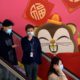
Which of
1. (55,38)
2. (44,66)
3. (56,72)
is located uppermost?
(55,38)

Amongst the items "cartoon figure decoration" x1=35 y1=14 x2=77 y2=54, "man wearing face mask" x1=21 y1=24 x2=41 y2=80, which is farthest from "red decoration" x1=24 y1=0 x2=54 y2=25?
"man wearing face mask" x1=21 y1=24 x2=41 y2=80

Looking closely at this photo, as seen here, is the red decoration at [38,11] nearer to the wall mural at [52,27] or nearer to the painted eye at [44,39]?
the wall mural at [52,27]

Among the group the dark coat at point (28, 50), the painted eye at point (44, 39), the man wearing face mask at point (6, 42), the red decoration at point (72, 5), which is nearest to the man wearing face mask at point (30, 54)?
the dark coat at point (28, 50)

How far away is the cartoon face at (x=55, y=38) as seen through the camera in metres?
7.35

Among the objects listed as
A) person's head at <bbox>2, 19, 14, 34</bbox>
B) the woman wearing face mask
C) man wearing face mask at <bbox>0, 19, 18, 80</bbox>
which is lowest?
the woman wearing face mask

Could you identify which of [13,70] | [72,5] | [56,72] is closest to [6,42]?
[13,70]

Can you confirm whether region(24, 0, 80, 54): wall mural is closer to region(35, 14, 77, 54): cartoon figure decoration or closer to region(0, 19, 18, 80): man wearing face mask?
region(35, 14, 77, 54): cartoon figure decoration

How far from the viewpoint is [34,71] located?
22.1 ft

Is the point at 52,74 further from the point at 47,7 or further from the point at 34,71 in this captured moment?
the point at 47,7

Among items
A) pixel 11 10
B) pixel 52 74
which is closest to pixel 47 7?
pixel 11 10

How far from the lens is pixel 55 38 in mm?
7410

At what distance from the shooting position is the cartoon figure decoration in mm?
7355

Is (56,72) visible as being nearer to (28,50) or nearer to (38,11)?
(28,50)

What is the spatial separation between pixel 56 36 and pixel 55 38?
0.16ft
